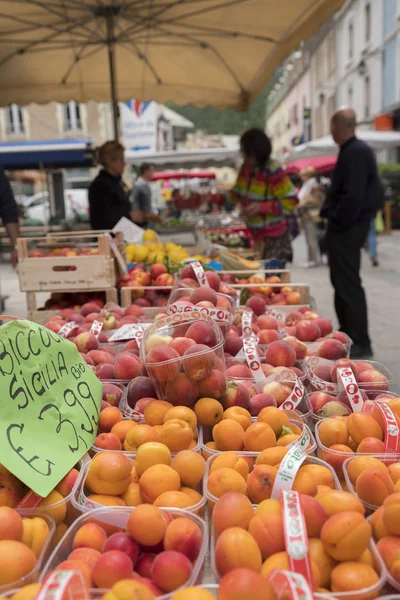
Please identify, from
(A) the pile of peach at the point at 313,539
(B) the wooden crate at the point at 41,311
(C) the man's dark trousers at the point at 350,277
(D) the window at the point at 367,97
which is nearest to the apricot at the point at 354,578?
(A) the pile of peach at the point at 313,539

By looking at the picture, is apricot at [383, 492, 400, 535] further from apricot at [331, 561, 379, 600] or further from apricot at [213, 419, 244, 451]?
apricot at [213, 419, 244, 451]

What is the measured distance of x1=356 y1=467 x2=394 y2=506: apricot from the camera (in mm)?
1176

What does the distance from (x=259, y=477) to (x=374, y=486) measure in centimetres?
26

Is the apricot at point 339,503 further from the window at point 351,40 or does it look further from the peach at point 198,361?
the window at point 351,40

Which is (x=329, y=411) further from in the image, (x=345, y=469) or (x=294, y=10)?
(x=294, y=10)

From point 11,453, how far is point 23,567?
0.29 metres

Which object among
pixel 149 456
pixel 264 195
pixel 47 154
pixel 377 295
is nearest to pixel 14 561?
pixel 149 456

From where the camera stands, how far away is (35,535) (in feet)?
3.64

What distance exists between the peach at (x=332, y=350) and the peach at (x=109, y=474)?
3.74 feet

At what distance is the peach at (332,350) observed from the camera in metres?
2.16

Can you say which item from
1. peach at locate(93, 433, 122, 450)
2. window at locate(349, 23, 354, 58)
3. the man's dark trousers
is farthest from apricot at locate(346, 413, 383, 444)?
window at locate(349, 23, 354, 58)

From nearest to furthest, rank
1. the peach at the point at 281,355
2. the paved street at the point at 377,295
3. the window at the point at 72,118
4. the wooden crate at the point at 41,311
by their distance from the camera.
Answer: the peach at the point at 281,355, the wooden crate at the point at 41,311, the paved street at the point at 377,295, the window at the point at 72,118

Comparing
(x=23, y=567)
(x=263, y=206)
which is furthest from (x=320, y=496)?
(x=263, y=206)

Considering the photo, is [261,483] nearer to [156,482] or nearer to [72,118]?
[156,482]
